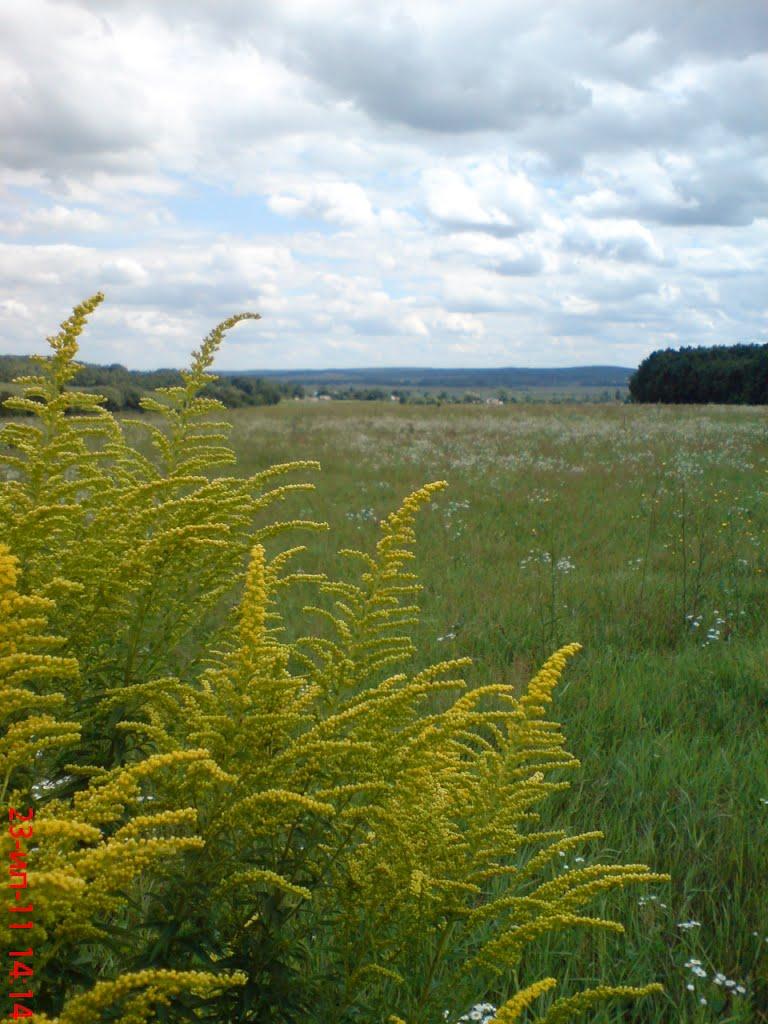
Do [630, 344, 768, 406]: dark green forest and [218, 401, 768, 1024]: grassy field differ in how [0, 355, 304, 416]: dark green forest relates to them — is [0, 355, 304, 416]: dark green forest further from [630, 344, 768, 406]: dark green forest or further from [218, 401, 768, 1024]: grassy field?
[630, 344, 768, 406]: dark green forest

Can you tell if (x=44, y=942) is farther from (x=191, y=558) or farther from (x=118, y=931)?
(x=191, y=558)

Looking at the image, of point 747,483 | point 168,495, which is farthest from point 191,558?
point 747,483

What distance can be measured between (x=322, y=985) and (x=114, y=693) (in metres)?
0.89

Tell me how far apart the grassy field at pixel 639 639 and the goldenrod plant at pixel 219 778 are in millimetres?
1245

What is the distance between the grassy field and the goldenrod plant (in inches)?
49.0

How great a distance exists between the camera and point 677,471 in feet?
49.1

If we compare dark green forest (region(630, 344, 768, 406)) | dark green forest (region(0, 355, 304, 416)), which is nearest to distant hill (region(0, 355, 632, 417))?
dark green forest (region(0, 355, 304, 416))

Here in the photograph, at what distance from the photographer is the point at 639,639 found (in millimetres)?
7094

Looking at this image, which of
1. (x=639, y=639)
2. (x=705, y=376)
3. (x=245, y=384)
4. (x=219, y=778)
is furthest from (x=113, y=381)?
(x=705, y=376)

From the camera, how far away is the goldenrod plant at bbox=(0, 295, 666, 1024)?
5.09 feet

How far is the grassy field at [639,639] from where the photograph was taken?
3436mm

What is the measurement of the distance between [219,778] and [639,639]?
6.07 m
